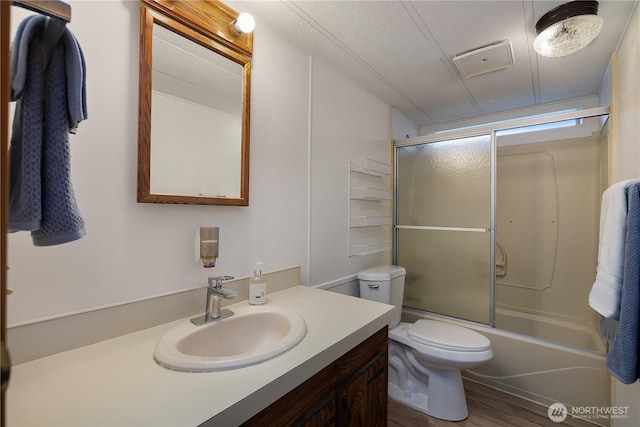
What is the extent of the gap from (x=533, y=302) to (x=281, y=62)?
2857 millimetres

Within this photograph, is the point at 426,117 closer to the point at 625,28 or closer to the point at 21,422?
the point at 625,28

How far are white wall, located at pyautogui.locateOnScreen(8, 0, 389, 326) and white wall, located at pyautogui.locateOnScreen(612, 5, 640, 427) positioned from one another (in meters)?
1.43

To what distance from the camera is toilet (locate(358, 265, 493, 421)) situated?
1566mm

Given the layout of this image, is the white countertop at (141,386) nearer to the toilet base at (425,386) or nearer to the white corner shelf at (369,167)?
the toilet base at (425,386)

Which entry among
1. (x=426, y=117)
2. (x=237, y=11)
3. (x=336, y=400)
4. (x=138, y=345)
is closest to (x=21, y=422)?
(x=138, y=345)

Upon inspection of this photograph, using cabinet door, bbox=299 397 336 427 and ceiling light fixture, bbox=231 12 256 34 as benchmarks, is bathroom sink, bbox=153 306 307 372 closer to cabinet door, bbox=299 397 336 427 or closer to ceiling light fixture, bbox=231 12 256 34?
cabinet door, bbox=299 397 336 427

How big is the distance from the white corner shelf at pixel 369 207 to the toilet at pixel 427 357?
262 mm

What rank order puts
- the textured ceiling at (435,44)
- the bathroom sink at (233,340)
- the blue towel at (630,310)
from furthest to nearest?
the textured ceiling at (435,44), the blue towel at (630,310), the bathroom sink at (233,340)

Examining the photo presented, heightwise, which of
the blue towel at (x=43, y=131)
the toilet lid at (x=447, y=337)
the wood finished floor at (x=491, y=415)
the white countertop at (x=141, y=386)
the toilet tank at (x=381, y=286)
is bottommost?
the wood finished floor at (x=491, y=415)

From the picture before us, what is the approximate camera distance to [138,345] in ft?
2.70

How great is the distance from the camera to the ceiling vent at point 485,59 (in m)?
1.57

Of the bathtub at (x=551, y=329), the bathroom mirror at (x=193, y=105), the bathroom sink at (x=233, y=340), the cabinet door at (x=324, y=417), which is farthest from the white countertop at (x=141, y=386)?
the bathtub at (x=551, y=329)

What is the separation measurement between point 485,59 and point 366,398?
1.95 meters

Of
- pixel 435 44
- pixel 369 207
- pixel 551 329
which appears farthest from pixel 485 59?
pixel 551 329
